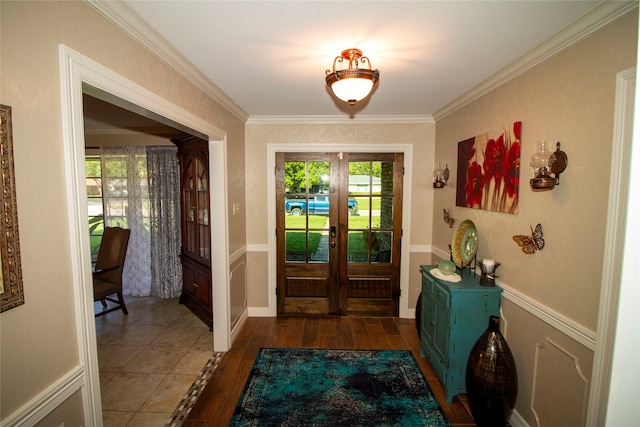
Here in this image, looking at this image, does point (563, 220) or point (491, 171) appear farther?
point (491, 171)

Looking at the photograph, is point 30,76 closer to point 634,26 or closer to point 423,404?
point 634,26

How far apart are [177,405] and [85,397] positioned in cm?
113

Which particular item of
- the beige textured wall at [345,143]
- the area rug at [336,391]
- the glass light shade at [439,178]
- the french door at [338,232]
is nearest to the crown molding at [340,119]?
the beige textured wall at [345,143]

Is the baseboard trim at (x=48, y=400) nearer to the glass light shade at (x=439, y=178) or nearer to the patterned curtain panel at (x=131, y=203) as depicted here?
the glass light shade at (x=439, y=178)

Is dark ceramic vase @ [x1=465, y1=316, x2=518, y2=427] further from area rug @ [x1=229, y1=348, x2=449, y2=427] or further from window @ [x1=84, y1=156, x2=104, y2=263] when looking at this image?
window @ [x1=84, y1=156, x2=104, y2=263]

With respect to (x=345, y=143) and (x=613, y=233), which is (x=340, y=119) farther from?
(x=613, y=233)

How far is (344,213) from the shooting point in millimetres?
3580

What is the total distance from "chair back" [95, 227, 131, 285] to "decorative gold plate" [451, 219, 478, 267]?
3.89 metres

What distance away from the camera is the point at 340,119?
3.44 metres

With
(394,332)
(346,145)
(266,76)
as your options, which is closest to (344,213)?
(346,145)

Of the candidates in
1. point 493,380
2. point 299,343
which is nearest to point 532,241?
point 493,380

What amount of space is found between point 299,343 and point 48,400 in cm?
225

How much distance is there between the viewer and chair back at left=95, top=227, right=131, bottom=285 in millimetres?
3561

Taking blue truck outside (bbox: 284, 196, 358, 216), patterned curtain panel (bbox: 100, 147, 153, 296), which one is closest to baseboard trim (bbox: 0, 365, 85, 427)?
blue truck outside (bbox: 284, 196, 358, 216)
